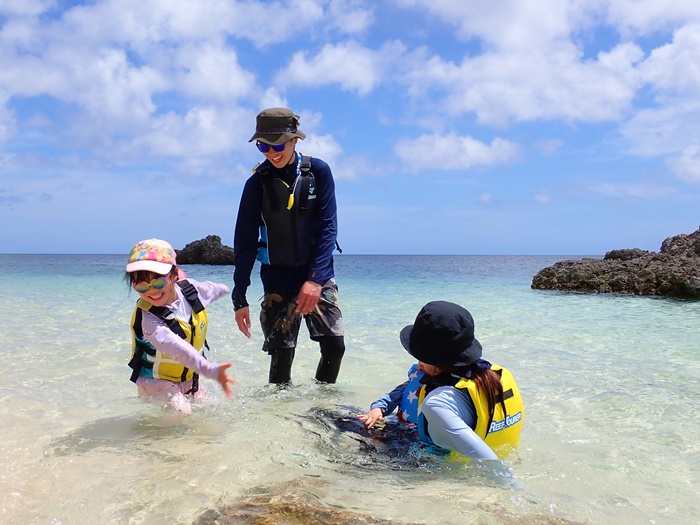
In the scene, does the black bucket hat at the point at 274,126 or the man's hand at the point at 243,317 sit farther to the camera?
the man's hand at the point at 243,317

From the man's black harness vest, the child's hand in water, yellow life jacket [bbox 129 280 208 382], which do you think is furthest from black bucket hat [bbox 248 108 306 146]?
the child's hand in water

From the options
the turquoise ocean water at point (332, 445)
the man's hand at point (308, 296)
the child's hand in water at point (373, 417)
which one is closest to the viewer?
the turquoise ocean water at point (332, 445)

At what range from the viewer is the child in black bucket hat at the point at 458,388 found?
2832 millimetres

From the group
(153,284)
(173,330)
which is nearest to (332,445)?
(173,330)

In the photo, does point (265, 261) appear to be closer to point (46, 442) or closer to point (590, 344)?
point (46, 442)

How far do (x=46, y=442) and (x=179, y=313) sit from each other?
1.13 metres

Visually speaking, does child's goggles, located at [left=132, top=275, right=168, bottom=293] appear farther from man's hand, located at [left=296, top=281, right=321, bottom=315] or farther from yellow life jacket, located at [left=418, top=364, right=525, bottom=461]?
yellow life jacket, located at [left=418, top=364, right=525, bottom=461]

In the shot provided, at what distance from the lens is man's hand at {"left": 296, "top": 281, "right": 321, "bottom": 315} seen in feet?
13.6

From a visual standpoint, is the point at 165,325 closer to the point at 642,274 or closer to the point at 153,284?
the point at 153,284

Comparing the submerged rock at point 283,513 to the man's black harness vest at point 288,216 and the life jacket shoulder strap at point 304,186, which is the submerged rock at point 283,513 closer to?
the man's black harness vest at point 288,216

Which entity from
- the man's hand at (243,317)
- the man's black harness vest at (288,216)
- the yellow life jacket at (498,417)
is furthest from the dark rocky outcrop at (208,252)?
the yellow life jacket at (498,417)

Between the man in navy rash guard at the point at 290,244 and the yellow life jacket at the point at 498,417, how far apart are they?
4.71 feet

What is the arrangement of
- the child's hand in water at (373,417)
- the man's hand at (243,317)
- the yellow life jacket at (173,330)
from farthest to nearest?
the man's hand at (243,317), the yellow life jacket at (173,330), the child's hand in water at (373,417)

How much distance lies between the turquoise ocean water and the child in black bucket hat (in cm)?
22
